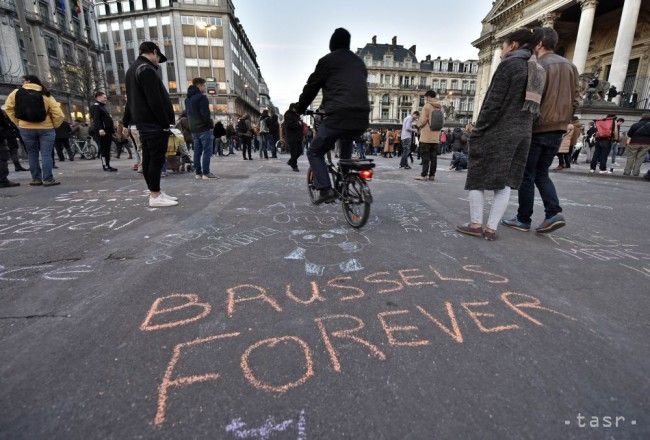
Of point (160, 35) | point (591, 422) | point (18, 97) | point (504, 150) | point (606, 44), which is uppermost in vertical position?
point (160, 35)

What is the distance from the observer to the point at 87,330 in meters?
1.84

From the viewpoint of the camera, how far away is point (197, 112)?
23.7 ft

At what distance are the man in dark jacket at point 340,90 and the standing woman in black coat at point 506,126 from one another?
1.31 metres

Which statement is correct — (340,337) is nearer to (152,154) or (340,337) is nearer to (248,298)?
(248,298)

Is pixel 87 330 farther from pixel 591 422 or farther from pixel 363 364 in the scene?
pixel 591 422

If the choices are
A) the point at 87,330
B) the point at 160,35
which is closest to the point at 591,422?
the point at 87,330

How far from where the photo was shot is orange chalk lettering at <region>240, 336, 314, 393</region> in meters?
1.43

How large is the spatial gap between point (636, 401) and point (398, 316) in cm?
107

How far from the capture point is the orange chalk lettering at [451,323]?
1821 millimetres

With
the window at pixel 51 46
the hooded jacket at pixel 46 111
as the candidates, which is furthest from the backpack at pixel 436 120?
the window at pixel 51 46

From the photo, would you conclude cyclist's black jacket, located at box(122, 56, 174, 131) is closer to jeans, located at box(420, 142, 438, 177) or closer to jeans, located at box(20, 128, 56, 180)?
jeans, located at box(20, 128, 56, 180)

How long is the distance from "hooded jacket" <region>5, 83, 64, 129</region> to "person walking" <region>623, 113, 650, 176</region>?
14.0 meters

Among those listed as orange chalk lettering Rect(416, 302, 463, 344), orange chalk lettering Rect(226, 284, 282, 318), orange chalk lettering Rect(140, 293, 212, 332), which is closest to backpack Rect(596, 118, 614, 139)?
orange chalk lettering Rect(416, 302, 463, 344)

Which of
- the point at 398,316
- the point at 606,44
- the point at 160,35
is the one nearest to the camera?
the point at 398,316
